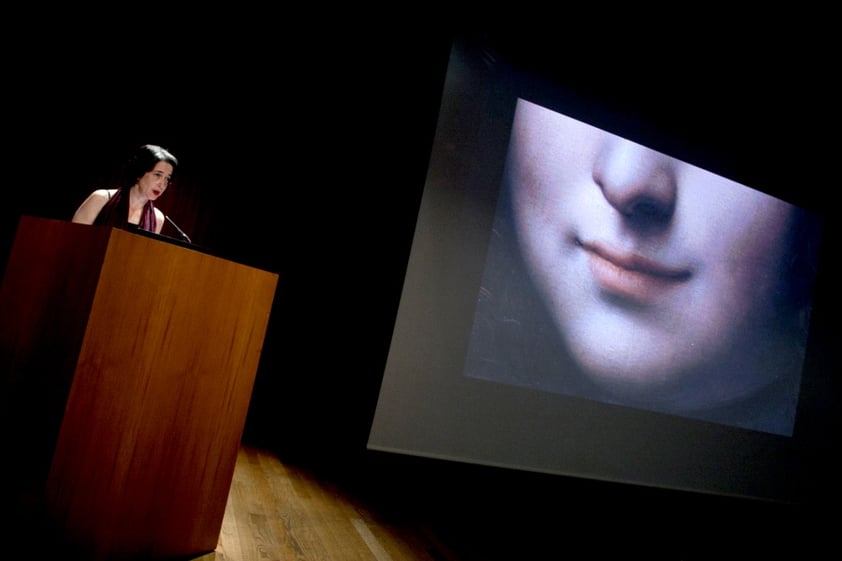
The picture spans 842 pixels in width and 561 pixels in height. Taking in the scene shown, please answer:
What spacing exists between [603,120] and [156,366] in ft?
8.08

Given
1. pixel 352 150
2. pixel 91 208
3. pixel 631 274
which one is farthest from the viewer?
pixel 352 150

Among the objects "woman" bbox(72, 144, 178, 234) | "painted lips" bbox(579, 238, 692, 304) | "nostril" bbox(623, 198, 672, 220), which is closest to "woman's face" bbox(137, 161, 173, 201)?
"woman" bbox(72, 144, 178, 234)

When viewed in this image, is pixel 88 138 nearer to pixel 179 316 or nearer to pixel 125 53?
pixel 125 53

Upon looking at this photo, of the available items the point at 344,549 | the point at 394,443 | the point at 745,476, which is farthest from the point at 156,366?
the point at 745,476

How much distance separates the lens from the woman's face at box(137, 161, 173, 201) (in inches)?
70.8

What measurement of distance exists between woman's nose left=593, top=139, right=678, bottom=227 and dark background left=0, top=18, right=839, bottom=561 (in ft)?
0.78

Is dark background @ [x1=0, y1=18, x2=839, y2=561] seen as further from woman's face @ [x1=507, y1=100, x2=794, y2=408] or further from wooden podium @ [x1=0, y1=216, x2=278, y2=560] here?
wooden podium @ [x1=0, y1=216, x2=278, y2=560]

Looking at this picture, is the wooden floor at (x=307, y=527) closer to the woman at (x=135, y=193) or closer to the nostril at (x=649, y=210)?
the woman at (x=135, y=193)

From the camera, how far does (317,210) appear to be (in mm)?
3328

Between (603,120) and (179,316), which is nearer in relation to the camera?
(179,316)

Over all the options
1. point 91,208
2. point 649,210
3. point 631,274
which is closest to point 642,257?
point 631,274

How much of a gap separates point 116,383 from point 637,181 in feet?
8.36

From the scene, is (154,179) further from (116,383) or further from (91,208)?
(116,383)

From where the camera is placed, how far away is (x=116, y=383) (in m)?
1.13
